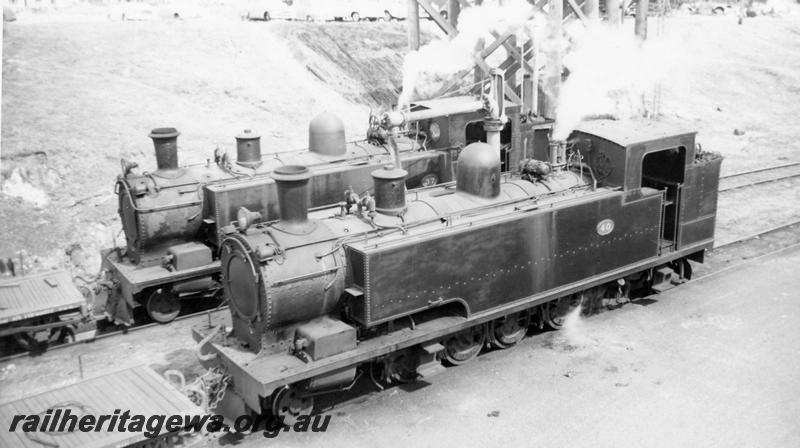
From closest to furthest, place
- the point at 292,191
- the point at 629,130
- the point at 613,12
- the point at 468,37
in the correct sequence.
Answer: the point at 292,191 < the point at 629,130 < the point at 613,12 < the point at 468,37

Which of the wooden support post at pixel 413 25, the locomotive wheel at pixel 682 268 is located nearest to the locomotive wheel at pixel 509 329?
the locomotive wheel at pixel 682 268

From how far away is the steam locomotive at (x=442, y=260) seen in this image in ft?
28.4

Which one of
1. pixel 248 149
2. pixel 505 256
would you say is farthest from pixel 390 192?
pixel 248 149

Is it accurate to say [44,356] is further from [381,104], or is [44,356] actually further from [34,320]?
[381,104]

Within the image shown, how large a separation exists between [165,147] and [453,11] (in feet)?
23.6

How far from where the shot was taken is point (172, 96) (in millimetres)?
21703

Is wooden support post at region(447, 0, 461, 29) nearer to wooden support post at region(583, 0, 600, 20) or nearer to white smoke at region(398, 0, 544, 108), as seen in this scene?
white smoke at region(398, 0, 544, 108)

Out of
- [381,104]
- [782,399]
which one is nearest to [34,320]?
[782,399]

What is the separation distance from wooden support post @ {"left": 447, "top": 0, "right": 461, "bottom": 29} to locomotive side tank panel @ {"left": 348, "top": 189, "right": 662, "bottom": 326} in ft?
22.1

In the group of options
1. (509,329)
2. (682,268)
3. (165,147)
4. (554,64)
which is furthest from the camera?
(554,64)

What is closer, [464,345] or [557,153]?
[464,345]

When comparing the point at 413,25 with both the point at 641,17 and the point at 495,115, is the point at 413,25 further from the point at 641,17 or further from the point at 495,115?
the point at 495,115

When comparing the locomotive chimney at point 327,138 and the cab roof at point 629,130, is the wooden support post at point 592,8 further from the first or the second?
the locomotive chimney at point 327,138

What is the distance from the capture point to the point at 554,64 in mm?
13992
